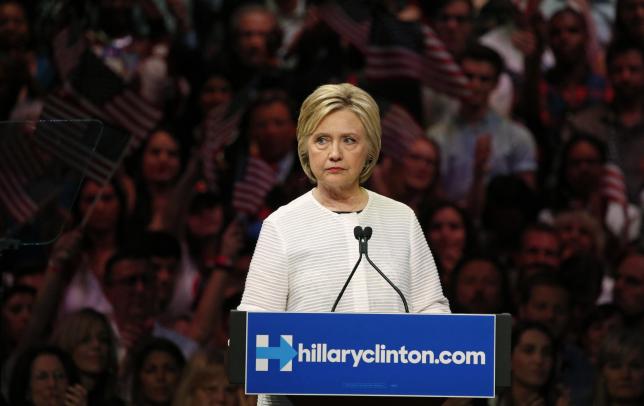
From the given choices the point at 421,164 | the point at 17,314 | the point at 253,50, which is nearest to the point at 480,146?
the point at 421,164

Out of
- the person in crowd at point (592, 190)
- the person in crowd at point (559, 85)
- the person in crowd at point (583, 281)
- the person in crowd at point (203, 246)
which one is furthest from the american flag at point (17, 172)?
the person in crowd at point (559, 85)

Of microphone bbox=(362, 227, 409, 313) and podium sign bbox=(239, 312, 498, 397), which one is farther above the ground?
microphone bbox=(362, 227, 409, 313)

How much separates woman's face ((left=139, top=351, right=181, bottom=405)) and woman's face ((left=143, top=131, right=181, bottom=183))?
42.5 inches

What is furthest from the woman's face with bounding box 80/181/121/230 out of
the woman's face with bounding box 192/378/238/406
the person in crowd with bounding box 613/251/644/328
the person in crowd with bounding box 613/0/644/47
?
the person in crowd with bounding box 613/0/644/47

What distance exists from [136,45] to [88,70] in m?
0.57

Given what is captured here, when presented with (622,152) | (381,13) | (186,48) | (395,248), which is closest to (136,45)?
(186,48)

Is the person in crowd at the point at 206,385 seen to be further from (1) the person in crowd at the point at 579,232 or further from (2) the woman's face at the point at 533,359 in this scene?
(1) the person in crowd at the point at 579,232

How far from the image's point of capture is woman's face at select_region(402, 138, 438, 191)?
19.6ft

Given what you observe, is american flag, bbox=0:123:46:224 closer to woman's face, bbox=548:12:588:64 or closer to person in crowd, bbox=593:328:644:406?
person in crowd, bbox=593:328:644:406

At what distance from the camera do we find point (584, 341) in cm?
549

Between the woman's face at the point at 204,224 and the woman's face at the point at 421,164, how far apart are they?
3.01 feet

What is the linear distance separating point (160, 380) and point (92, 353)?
1.03 feet

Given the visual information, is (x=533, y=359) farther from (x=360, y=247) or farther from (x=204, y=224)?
(x=360, y=247)

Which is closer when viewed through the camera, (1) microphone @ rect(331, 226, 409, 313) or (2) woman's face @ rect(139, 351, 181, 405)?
(1) microphone @ rect(331, 226, 409, 313)
